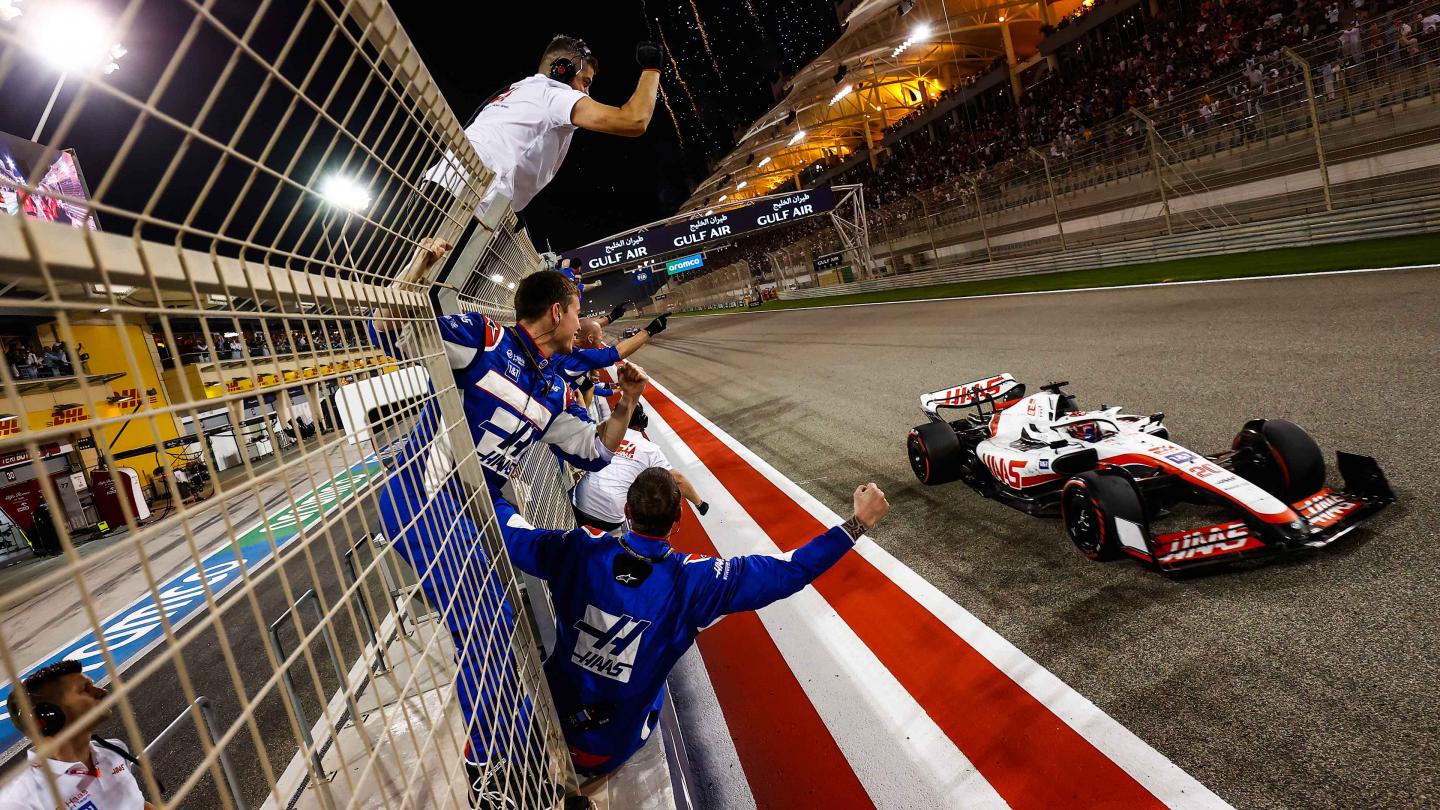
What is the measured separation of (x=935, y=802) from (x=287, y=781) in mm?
2427

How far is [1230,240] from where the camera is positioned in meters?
11.9

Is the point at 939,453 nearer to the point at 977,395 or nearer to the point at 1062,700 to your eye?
the point at 977,395

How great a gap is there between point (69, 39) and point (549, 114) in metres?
2.18

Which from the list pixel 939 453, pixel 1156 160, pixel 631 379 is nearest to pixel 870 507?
pixel 631 379

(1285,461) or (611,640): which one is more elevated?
(611,640)

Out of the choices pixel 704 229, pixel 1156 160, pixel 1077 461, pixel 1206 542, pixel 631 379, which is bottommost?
pixel 1206 542

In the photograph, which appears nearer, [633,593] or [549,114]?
[633,593]

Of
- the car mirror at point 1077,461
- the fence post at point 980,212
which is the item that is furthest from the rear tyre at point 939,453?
the fence post at point 980,212

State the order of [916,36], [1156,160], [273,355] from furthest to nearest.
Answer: [916,36]
[1156,160]
[273,355]

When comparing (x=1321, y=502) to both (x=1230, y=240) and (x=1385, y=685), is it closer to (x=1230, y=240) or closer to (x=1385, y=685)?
(x=1385, y=685)

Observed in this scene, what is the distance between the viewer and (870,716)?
267 centimetres

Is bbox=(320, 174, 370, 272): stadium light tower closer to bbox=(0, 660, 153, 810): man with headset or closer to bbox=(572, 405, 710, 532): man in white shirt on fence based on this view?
bbox=(0, 660, 153, 810): man with headset

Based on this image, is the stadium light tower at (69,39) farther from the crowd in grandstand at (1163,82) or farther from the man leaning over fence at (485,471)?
the crowd in grandstand at (1163,82)

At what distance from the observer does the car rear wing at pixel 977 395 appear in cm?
475
